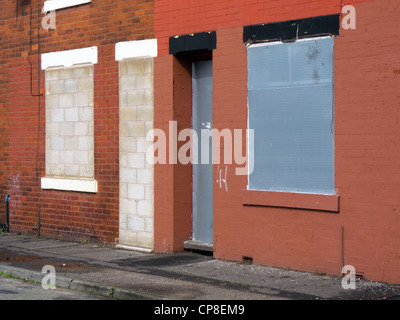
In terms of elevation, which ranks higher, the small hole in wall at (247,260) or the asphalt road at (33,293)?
the small hole in wall at (247,260)

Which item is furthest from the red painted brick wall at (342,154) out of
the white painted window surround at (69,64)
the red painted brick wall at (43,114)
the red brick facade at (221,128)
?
the white painted window surround at (69,64)

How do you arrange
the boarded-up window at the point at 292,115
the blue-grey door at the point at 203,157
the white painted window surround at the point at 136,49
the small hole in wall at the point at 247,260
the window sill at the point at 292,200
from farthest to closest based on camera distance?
the white painted window surround at the point at 136,49 < the blue-grey door at the point at 203,157 < the small hole in wall at the point at 247,260 < the boarded-up window at the point at 292,115 < the window sill at the point at 292,200

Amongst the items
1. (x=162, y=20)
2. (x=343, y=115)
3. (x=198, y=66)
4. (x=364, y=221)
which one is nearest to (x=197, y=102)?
(x=198, y=66)

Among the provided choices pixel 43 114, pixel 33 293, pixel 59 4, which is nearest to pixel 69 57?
pixel 59 4

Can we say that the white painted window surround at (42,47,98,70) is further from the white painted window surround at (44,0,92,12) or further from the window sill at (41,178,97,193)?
the window sill at (41,178,97,193)

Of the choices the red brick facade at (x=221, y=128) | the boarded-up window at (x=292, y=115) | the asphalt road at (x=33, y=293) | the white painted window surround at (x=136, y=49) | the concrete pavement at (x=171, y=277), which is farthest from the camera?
the white painted window surround at (x=136, y=49)

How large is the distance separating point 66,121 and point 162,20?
3.07m

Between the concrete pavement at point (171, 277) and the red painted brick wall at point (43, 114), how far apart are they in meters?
1.10

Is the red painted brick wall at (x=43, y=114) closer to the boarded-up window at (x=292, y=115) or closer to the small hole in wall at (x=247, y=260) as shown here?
the boarded-up window at (x=292, y=115)

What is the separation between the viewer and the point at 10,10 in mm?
14898

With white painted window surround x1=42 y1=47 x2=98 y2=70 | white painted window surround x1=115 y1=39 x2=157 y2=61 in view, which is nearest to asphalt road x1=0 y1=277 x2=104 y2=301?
white painted window surround x1=115 y1=39 x2=157 y2=61

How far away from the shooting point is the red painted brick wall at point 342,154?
29.5 feet

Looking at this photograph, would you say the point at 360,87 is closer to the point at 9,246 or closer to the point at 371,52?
the point at 371,52

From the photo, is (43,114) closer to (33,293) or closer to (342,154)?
(33,293)
